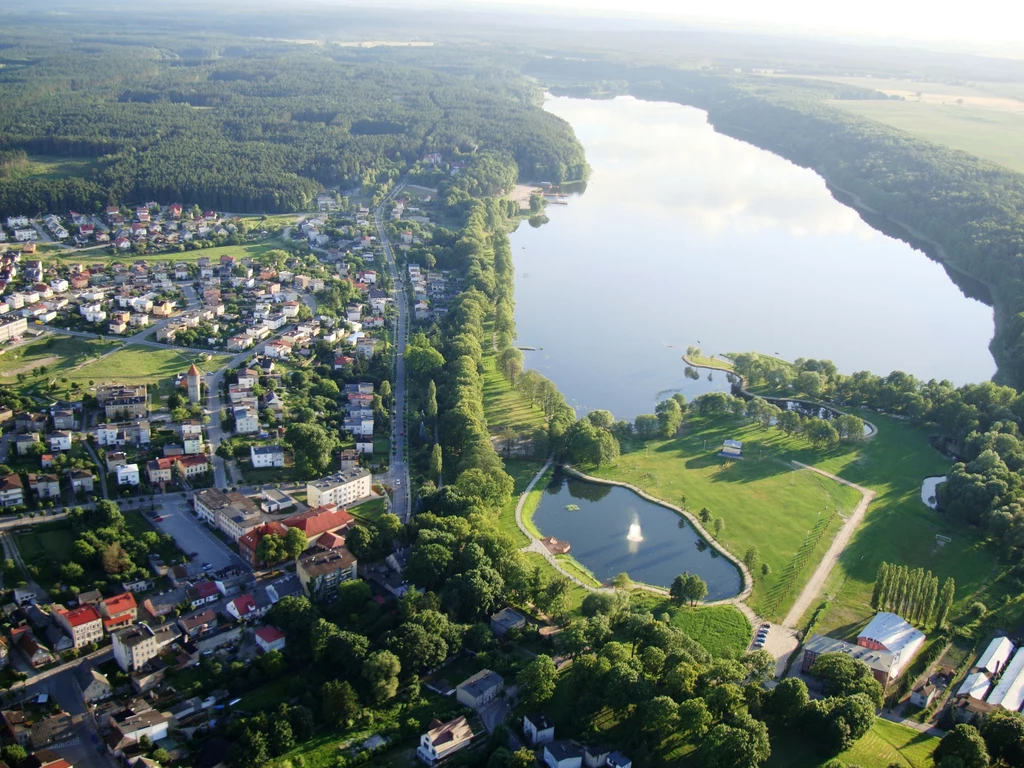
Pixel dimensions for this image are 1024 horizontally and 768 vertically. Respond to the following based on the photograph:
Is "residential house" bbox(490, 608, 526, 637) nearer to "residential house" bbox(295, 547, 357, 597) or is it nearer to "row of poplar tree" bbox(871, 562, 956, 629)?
"residential house" bbox(295, 547, 357, 597)

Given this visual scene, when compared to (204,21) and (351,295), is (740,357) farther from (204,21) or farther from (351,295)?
(204,21)

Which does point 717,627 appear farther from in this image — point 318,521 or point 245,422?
point 245,422

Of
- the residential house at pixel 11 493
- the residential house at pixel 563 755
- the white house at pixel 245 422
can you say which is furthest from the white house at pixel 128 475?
the residential house at pixel 563 755

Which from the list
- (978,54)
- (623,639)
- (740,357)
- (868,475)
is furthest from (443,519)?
(978,54)

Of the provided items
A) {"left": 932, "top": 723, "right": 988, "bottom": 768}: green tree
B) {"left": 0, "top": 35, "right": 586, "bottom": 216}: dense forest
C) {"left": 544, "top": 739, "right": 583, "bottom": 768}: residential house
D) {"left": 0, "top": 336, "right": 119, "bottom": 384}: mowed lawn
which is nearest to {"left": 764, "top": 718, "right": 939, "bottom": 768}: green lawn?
{"left": 932, "top": 723, "right": 988, "bottom": 768}: green tree

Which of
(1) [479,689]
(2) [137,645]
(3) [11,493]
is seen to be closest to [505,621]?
(1) [479,689]
